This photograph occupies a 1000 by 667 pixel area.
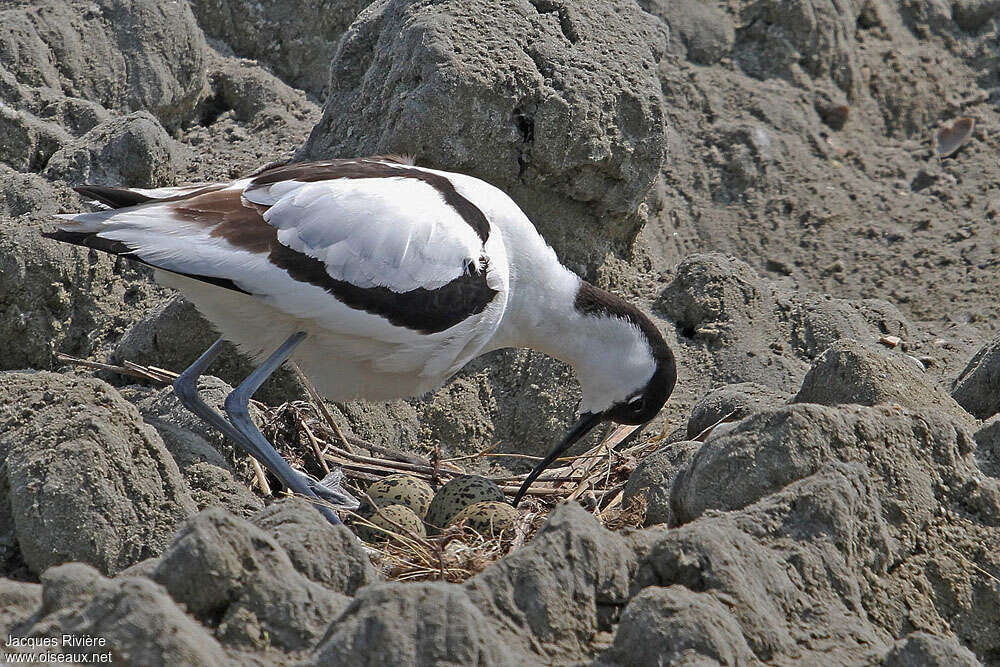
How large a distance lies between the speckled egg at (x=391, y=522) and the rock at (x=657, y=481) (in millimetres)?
859

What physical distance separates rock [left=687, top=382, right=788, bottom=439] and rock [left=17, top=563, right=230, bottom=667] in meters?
3.17

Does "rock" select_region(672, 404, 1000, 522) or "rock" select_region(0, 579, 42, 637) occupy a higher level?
"rock" select_region(672, 404, 1000, 522)

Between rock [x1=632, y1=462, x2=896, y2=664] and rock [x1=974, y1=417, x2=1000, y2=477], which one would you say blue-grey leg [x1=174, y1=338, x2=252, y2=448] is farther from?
rock [x1=974, y1=417, x2=1000, y2=477]

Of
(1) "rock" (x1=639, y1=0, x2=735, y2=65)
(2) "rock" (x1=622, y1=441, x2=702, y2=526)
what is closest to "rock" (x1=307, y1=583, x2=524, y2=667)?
(2) "rock" (x1=622, y1=441, x2=702, y2=526)

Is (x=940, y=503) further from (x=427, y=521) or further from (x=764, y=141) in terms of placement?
(x=764, y=141)

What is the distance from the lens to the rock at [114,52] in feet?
22.4

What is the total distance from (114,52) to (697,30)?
4567mm

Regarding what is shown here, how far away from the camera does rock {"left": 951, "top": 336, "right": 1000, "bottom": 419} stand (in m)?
5.07

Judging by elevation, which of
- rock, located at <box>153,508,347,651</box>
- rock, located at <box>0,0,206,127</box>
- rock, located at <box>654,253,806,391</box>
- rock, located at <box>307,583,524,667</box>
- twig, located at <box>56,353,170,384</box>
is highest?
rock, located at <box>307,583,524,667</box>

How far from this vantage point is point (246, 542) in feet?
8.67

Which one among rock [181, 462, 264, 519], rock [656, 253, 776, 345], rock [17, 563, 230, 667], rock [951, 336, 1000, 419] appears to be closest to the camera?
rock [17, 563, 230, 667]

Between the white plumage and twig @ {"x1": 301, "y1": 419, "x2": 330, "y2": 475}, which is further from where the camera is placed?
twig @ {"x1": 301, "y1": 419, "x2": 330, "y2": 475}

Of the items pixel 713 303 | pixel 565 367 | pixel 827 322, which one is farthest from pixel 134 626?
pixel 827 322

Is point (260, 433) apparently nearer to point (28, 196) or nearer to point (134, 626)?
point (28, 196)
